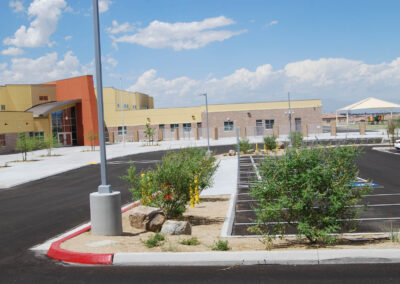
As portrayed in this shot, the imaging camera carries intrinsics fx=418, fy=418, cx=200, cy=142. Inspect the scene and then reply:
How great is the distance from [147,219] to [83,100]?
55.8 meters

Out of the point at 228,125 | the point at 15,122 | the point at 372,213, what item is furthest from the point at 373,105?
the point at 372,213

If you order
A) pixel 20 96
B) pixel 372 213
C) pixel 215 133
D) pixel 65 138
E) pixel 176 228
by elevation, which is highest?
pixel 20 96

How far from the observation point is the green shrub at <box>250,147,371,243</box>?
25.0 ft

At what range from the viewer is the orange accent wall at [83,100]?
62031 millimetres

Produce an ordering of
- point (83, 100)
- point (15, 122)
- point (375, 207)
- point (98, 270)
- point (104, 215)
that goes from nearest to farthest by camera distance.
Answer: point (98, 270) < point (104, 215) < point (375, 207) < point (15, 122) < point (83, 100)

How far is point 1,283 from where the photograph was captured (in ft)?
21.6

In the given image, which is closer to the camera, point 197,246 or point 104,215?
point 197,246

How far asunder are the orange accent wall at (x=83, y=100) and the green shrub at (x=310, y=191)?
56.5 meters

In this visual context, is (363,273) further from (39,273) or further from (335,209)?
(39,273)

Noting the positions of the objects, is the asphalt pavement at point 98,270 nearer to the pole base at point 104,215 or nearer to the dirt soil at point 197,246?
the dirt soil at point 197,246

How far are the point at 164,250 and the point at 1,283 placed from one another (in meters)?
2.71

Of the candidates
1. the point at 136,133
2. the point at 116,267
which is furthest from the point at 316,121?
the point at 116,267

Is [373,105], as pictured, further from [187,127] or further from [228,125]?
[187,127]

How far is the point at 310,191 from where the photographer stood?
7531 mm
